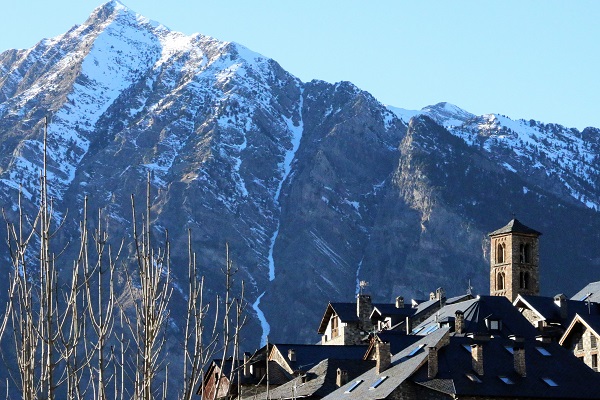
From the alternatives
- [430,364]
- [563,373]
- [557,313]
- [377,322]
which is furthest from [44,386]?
[377,322]

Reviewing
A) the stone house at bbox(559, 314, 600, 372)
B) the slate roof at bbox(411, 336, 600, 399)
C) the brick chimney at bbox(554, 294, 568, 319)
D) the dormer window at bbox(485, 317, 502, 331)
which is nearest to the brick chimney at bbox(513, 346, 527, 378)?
the slate roof at bbox(411, 336, 600, 399)

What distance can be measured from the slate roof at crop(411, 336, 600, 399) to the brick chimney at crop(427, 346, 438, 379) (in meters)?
0.26

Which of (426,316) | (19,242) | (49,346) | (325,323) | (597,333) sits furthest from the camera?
(325,323)

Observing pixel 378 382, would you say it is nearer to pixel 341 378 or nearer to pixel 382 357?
pixel 382 357

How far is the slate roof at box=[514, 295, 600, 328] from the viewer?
101 metres

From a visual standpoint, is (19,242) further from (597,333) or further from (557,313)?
(557,313)

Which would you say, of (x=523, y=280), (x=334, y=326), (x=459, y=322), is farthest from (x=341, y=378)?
(x=523, y=280)

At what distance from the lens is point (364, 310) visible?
116875mm

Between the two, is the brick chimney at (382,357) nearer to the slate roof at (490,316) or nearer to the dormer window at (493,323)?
the slate roof at (490,316)

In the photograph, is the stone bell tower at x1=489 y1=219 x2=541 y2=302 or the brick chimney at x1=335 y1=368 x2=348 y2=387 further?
the stone bell tower at x1=489 y1=219 x2=541 y2=302

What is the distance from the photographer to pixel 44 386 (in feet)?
73.8

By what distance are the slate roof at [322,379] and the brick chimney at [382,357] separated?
15.8 ft

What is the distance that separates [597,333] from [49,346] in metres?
76.3

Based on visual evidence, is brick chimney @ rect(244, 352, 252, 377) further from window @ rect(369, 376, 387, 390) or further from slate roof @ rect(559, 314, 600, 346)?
slate roof @ rect(559, 314, 600, 346)
